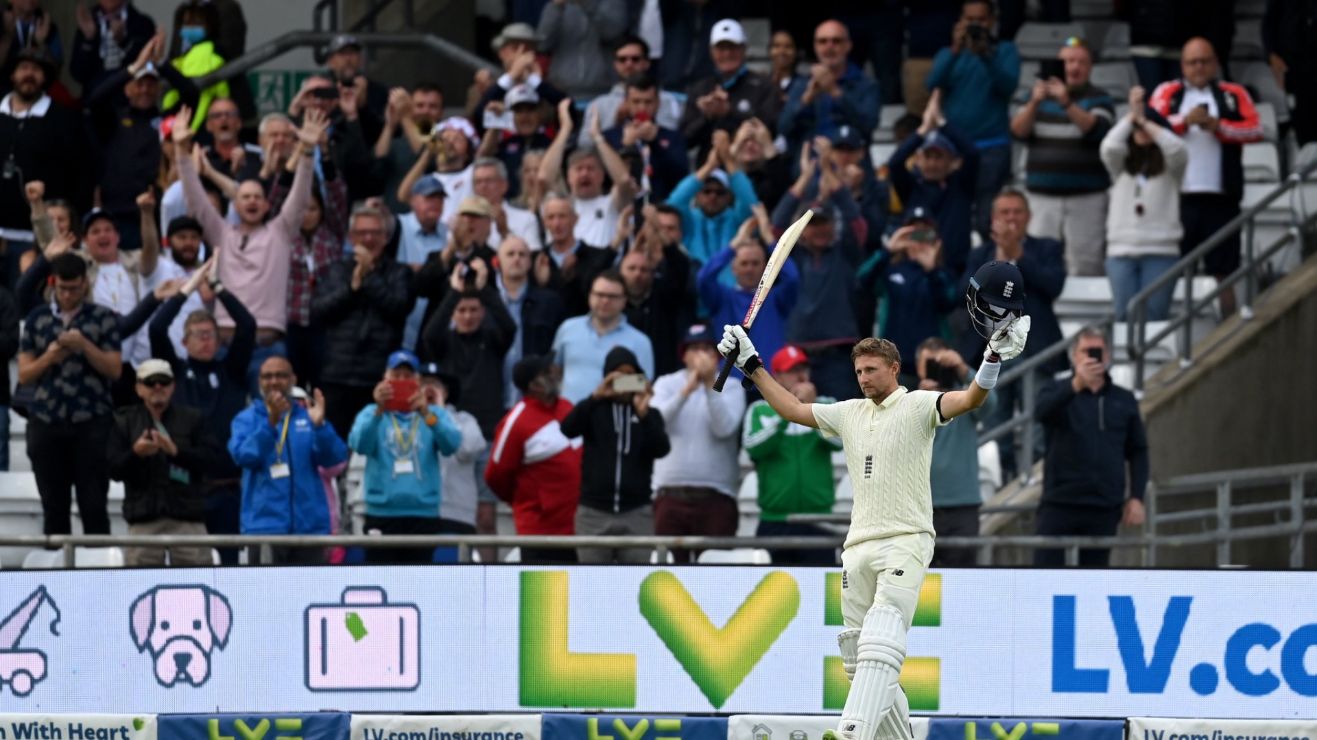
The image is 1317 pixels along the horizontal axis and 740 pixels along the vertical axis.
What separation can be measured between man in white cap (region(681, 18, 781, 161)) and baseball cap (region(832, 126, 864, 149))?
904 millimetres

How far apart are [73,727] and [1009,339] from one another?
5.99 m

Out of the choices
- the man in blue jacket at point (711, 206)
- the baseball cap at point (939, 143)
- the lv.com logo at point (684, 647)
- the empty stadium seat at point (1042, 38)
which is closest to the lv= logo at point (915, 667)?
the lv.com logo at point (684, 647)

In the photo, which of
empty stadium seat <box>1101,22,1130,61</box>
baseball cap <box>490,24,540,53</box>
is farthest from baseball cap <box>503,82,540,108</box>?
empty stadium seat <box>1101,22,1130,61</box>

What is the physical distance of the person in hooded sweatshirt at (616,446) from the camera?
1608 centimetres

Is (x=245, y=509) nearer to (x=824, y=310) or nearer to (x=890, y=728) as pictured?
(x=824, y=310)

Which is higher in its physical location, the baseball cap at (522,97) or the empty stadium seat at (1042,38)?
the empty stadium seat at (1042,38)

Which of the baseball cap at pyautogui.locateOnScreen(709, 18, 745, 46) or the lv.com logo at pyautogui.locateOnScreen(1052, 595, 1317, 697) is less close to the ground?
the baseball cap at pyautogui.locateOnScreen(709, 18, 745, 46)

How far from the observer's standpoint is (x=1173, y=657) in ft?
47.2

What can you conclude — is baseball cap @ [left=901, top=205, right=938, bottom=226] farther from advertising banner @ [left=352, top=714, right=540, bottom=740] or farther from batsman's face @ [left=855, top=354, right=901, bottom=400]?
batsman's face @ [left=855, top=354, right=901, bottom=400]

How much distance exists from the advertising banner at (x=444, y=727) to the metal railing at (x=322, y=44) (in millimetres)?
7987

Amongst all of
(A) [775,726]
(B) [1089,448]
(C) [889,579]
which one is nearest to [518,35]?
(B) [1089,448]

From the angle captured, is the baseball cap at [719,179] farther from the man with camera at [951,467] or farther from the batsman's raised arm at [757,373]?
the batsman's raised arm at [757,373]

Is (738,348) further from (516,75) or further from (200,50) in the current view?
(200,50)

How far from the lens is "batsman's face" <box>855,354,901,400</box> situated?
483 inches
